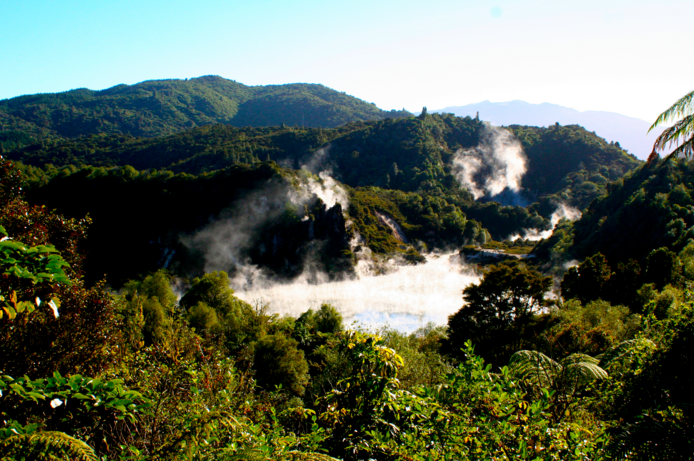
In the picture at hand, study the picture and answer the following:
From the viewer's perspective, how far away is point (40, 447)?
314 cm

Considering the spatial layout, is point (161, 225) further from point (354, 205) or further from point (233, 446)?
point (233, 446)

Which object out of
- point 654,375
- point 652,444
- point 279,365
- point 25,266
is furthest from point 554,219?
point 25,266

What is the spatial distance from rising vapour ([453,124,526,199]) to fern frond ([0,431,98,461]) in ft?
513

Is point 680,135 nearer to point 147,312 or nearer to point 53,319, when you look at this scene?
point 53,319

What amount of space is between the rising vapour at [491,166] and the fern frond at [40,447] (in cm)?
15648

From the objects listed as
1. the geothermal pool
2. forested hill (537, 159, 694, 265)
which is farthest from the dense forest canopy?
the geothermal pool

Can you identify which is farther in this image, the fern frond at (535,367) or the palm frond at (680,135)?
the palm frond at (680,135)

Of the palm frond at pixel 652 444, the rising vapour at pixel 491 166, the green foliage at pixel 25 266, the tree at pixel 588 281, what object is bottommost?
the tree at pixel 588 281

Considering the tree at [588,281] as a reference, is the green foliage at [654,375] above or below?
above

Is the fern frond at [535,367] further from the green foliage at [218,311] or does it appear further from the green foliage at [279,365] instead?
the green foliage at [218,311]

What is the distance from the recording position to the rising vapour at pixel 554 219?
387ft

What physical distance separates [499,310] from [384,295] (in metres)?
49.4

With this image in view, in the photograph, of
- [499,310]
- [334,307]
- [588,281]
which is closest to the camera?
[499,310]

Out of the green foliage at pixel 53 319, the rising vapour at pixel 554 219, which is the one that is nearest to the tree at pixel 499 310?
the green foliage at pixel 53 319
